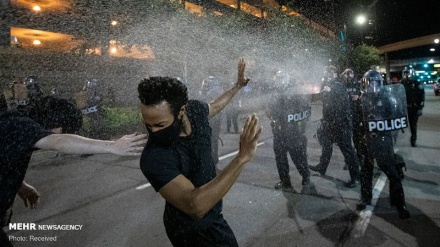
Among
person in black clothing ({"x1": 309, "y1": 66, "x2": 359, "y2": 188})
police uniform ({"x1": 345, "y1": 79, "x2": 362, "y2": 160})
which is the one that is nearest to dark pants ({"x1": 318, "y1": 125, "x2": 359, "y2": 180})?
person in black clothing ({"x1": 309, "y1": 66, "x2": 359, "y2": 188})

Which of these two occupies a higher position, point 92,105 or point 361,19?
point 361,19

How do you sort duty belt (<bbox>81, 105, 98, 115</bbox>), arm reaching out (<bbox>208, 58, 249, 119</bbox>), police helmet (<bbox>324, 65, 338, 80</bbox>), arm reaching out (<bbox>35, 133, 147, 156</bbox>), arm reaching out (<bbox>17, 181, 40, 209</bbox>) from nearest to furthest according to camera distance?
1. arm reaching out (<bbox>35, 133, 147, 156</bbox>)
2. arm reaching out (<bbox>17, 181, 40, 209</bbox>)
3. arm reaching out (<bbox>208, 58, 249, 119</bbox>)
4. police helmet (<bbox>324, 65, 338, 80</bbox>)
5. duty belt (<bbox>81, 105, 98, 115</bbox>)

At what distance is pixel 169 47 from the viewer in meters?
15.7

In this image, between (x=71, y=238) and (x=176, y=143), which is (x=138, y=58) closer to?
(x=71, y=238)

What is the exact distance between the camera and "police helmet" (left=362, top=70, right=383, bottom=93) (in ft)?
12.2

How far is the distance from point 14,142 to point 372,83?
3821 mm

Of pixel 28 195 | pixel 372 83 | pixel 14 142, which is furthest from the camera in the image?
pixel 372 83

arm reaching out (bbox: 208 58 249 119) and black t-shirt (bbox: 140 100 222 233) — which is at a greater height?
arm reaching out (bbox: 208 58 249 119)

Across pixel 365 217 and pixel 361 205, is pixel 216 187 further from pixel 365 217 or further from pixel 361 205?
pixel 361 205

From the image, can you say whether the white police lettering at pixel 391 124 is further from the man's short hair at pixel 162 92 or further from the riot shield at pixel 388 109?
the man's short hair at pixel 162 92

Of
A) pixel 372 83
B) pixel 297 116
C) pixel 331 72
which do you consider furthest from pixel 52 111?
pixel 331 72

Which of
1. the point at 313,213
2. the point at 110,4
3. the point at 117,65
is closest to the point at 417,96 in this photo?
the point at 313,213

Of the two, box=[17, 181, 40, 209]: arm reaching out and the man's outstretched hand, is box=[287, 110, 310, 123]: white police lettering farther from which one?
box=[17, 181, 40, 209]: arm reaching out

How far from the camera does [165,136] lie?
1724 mm
